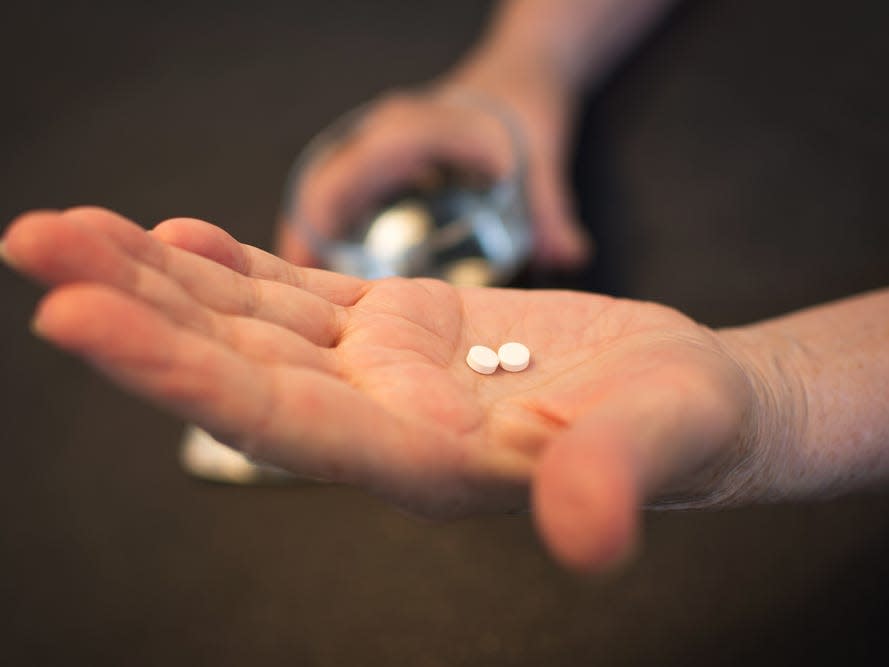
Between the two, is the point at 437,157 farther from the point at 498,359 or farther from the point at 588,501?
the point at 588,501

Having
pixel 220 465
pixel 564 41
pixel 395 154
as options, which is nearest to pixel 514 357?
pixel 220 465

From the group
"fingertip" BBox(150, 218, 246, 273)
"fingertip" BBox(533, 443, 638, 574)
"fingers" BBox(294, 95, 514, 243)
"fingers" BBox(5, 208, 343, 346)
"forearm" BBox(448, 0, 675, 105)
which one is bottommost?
"fingertip" BBox(533, 443, 638, 574)

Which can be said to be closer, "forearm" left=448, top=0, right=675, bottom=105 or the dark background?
the dark background

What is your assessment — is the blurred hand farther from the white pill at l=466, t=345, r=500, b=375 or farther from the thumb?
the thumb

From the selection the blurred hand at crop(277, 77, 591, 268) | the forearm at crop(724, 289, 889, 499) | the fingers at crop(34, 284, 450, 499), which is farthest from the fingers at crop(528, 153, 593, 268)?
the fingers at crop(34, 284, 450, 499)

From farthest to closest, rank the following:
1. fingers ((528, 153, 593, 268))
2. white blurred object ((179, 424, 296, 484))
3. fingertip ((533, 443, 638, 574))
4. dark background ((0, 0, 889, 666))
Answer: fingers ((528, 153, 593, 268))
white blurred object ((179, 424, 296, 484))
dark background ((0, 0, 889, 666))
fingertip ((533, 443, 638, 574))

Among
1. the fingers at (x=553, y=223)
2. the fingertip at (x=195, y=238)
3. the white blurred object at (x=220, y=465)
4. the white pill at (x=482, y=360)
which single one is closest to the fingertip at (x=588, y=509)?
the white pill at (x=482, y=360)
